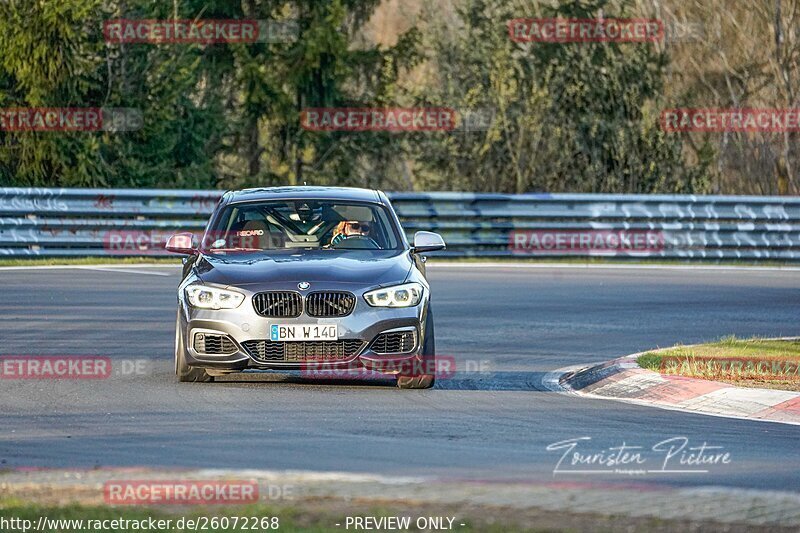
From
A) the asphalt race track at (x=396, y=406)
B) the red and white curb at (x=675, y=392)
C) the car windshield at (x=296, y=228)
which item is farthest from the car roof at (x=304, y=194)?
the red and white curb at (x=675, y=392)

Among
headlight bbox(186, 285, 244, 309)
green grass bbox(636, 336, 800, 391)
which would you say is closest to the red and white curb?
green grass bbox(636, 336, 800, 391)

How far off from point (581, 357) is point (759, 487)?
6.80m

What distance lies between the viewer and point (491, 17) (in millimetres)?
38812

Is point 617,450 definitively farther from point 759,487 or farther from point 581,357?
point 581,357

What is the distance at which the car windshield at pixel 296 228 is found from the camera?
13.2 m

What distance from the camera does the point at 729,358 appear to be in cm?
1395

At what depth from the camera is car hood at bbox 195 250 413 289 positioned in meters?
12.1

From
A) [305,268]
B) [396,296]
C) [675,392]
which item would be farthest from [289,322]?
[675,392]

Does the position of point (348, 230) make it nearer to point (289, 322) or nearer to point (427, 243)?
point (427, 243)

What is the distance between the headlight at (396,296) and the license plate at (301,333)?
0.38 metres

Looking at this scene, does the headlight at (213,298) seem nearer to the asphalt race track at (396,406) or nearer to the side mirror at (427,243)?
the asphalt race track at (396,406)

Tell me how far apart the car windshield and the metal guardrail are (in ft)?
43.3

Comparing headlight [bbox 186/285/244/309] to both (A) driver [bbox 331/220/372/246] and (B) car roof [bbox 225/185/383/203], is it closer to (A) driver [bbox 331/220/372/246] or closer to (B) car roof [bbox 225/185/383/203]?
(A) driver [bbox 331/220/372/246]

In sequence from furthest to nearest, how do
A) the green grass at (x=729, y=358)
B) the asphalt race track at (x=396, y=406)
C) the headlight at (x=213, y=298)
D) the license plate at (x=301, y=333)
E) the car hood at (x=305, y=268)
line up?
1. the green grass at (x=729, y=358)
2. the car hood at (x=305, y=268)
3. the headlight at (x=213, y=298)
4. the license plate at (x=301, y=333)
5. the asphalt race track at (x=396, y=406)
